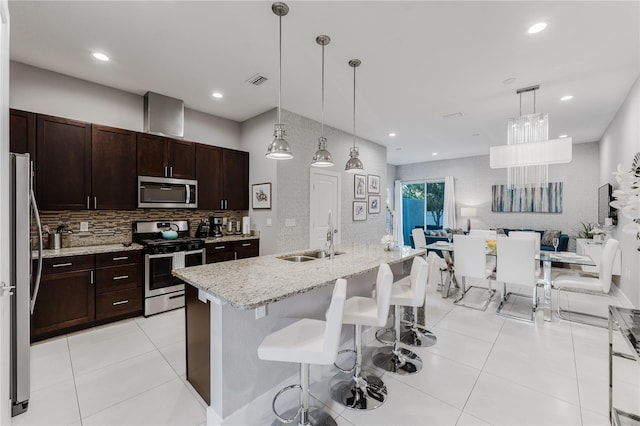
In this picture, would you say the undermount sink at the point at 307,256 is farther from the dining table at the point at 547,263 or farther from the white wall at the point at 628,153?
the white wall at the point at 628,153

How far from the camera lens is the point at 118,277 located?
10.8 feet

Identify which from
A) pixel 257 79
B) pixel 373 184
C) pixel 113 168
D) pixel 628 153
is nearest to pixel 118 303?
pixel 113 168

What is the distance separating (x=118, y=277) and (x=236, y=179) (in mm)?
2186

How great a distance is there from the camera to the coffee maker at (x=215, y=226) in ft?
14.9

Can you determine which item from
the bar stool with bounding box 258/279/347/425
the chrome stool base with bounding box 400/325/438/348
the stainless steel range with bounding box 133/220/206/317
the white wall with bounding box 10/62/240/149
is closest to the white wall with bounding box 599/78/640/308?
the chrome stool base with bounding box 400/325/438/348

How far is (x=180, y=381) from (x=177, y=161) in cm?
295

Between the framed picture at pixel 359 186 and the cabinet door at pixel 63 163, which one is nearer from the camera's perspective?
the cabinet door at pixel 63 163

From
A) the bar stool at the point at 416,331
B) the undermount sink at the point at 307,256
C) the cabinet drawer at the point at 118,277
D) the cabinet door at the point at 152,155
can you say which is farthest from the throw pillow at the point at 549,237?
the cabinet drawer at the point at 118,277

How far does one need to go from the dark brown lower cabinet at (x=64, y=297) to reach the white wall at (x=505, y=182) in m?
8.77

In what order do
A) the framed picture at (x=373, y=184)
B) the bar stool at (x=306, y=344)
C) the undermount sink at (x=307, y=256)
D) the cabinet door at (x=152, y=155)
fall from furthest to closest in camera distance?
the framed picture at (x=373, y=184) < the cabinet door at (x=152, y=155) < the undermount sink at (x=307, y=256) < the bar stool at (x=306, y=344)

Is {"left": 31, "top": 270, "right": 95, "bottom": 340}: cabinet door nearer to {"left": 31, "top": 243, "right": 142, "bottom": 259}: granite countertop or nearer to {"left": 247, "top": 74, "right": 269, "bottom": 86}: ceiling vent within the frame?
{"left": 31, "top": 243, "right": 142, "bottom": 259}: granite countertop

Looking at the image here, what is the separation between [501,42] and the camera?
2.60 m

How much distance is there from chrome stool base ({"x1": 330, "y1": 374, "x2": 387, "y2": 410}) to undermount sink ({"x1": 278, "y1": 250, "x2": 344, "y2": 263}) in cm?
109

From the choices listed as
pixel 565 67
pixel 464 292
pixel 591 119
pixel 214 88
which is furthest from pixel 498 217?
pixel 214 88
